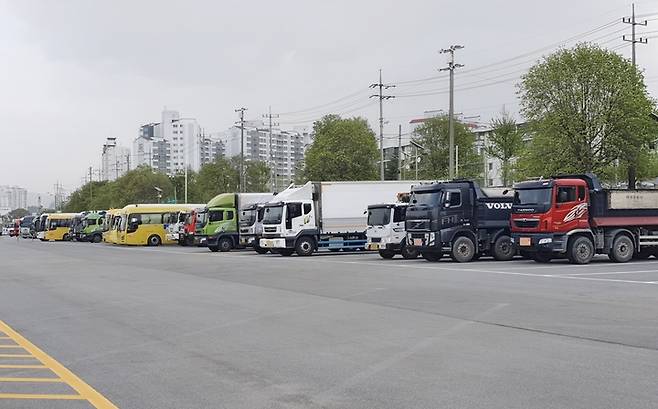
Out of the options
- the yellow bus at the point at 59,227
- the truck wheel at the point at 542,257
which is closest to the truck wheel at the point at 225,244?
the truck wheel at the point at 542,257

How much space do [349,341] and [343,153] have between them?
156ft

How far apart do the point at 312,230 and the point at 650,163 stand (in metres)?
19.6

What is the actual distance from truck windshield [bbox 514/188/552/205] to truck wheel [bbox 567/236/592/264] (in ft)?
5.33

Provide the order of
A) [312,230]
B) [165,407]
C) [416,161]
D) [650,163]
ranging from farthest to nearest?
[416,161], [650,163], [312,230], [165,407]

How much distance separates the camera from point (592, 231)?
79.3 ft

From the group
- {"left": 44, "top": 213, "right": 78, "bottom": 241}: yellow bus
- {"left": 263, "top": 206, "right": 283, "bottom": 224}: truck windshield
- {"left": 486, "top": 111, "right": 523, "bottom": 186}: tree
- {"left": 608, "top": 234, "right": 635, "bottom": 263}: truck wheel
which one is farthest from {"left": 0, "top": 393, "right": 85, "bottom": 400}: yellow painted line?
{"left": 44, "top": 213, "right": 78, "bottom": 241}: yellow bus

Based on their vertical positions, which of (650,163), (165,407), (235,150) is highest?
(235,150)

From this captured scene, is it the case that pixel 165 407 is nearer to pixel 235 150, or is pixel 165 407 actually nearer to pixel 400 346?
pixel 400 346

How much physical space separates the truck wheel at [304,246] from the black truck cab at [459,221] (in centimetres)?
734

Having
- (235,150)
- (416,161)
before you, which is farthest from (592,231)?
(235,150)

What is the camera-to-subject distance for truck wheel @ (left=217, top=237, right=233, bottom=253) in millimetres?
39678

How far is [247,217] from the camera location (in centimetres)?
3878

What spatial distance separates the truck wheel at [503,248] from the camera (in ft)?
87.4

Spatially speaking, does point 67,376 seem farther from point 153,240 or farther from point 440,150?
point 440,150
